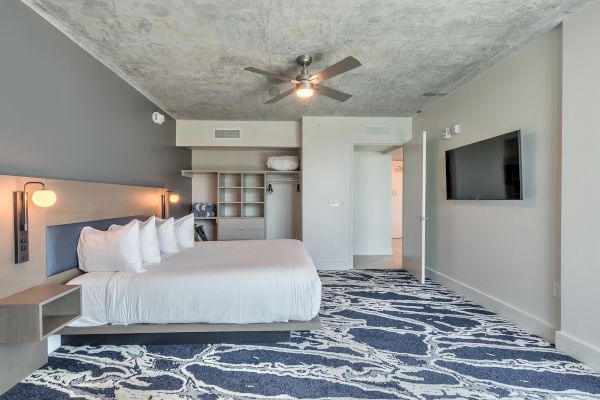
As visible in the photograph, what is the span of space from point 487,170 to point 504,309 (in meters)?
1.43

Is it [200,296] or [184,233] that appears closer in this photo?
[200,296]

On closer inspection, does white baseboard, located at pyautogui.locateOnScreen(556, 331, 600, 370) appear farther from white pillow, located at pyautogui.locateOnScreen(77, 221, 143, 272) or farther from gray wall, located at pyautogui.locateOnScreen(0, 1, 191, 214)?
gray wall, located at pyautogui.locateOnScreen(0, 1, 191, 214)

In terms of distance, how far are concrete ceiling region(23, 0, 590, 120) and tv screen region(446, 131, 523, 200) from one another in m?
0.87

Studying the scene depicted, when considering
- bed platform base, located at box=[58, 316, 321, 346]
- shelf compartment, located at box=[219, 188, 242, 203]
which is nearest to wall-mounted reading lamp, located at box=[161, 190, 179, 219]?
shelf compartment, located at box=[219, 188, 242, 203]

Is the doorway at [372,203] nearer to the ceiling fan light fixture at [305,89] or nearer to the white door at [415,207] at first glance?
the white door at [415,207]

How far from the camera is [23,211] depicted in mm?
1866

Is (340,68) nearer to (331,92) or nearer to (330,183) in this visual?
(331,92)

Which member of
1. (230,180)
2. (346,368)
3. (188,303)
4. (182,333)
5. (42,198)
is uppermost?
(230,180)

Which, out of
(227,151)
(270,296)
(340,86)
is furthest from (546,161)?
(227,151)

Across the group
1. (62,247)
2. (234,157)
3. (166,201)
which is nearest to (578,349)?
(62,247)

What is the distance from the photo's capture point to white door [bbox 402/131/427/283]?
13.0 feet

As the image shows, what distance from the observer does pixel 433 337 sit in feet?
8.09

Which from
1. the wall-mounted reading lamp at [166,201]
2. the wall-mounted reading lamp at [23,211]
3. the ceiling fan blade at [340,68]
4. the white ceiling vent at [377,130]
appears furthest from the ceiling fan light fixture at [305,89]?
the wall-mounted reading lamp at [166,201]

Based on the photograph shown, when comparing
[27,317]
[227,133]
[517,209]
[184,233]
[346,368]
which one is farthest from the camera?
[227,133]
